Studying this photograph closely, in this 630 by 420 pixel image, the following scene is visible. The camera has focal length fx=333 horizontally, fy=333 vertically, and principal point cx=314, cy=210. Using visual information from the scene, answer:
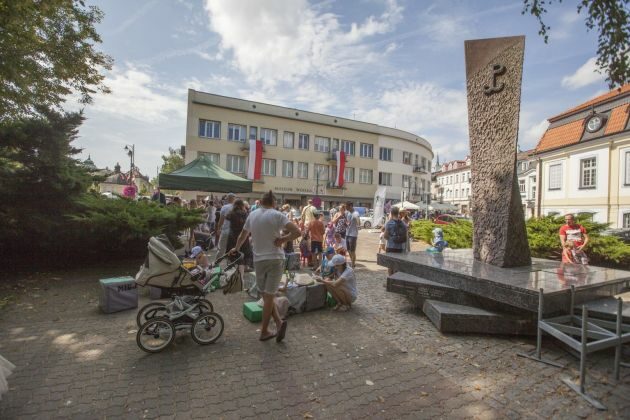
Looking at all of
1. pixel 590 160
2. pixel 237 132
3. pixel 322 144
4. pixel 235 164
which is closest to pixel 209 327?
pixel 590 160

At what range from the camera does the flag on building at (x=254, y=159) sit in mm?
35500

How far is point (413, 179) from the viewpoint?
49.9 m

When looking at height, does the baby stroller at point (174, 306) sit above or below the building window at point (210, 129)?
below

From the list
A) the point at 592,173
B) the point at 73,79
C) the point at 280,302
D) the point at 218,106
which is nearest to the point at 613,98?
the point at 592,173

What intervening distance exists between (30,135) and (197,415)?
852cm

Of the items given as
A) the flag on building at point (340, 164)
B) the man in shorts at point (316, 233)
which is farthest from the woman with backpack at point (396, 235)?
the flag on building at point (340, 164)

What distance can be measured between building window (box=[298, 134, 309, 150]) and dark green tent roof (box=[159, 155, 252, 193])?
95.7 ft

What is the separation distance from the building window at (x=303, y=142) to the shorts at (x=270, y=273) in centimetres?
3660

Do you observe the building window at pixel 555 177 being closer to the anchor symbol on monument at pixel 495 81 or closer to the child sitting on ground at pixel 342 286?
the anchor symbol on monument at pixel 495 81

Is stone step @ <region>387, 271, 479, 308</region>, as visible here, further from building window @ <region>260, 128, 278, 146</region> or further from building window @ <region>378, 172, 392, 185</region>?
building window @ <region>378, 172, 392, 185</region>

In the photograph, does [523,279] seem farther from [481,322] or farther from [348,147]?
[348,147]

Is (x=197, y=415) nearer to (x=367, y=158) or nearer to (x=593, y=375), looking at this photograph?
(x=593, y=375)

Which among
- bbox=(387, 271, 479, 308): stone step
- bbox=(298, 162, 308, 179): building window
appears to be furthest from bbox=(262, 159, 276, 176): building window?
bbox=(387, 271, 479, 308): stone step

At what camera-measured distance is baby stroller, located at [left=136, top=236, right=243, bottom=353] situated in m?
4.16
